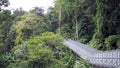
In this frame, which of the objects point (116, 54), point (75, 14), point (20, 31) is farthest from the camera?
point (75, 14)

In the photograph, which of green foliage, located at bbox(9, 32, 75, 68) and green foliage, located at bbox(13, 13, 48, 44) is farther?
green foliage, located at bbox(13, 13, 48, 44)

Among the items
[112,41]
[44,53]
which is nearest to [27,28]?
[44,53]

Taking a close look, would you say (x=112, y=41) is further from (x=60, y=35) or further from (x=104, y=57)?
(x=104, y=57)

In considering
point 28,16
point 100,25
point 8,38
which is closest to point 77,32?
point 28,16

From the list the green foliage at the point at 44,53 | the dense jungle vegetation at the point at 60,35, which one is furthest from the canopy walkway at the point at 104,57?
the green foliage at the point at 44,53

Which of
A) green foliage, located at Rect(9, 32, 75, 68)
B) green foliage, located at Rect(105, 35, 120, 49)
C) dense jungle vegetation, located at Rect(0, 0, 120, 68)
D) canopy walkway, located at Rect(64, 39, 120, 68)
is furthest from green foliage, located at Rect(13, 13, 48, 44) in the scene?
green foliage, located at Rect(105, 35, 120, 49)

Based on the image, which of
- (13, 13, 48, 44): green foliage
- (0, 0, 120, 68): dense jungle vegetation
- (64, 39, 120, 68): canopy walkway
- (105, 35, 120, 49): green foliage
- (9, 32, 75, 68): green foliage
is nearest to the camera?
(64, 39, 120, 68): canopy walkway

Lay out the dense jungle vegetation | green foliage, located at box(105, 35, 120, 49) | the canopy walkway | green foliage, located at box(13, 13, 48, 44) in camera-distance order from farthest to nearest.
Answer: green foliage, located at box(13, 13, 48, 44) < green foliage, located at box(105, 35, 120, 49) < the dense jungle vegetation < the canopy walkway

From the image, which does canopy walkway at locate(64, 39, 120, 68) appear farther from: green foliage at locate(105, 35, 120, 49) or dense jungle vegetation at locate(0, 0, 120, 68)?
green foliage at locate(105, 35, 120, 49)

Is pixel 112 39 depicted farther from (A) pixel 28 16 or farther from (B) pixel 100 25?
(A) pixel 28 16
